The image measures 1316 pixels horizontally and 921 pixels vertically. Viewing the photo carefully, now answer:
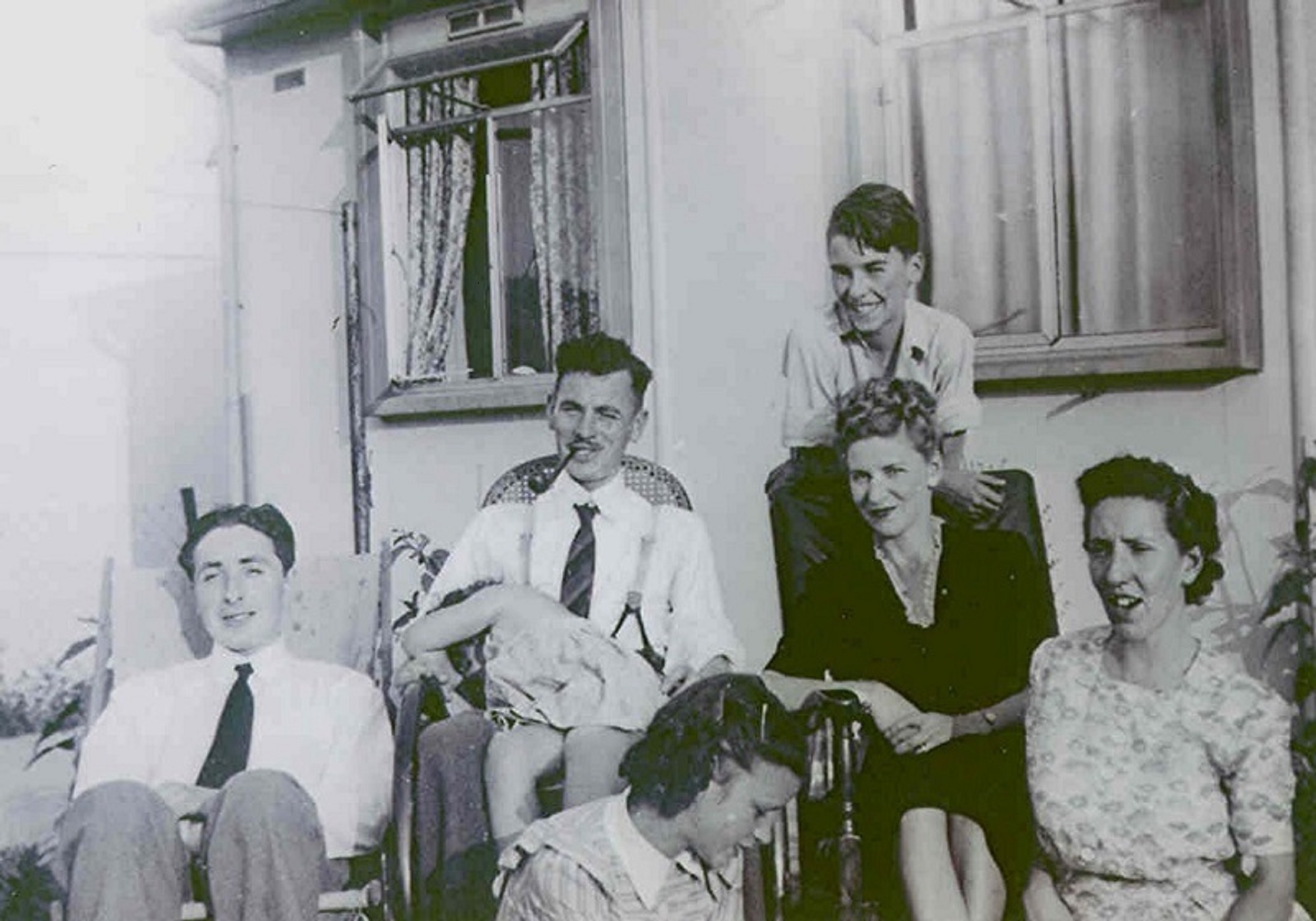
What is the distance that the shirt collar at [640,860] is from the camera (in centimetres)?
160

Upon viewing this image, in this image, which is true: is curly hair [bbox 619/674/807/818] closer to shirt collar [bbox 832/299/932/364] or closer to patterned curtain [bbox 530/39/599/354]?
shirt collar [bbox 832/299/932/364]

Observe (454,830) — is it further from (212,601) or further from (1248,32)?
(1248,32)

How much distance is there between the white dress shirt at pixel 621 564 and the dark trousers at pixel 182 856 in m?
0.42

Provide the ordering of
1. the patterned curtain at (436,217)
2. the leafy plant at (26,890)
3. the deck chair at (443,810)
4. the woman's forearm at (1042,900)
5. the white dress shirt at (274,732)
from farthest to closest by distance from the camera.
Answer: the patterned curtain at (436,217) → the leafy plant at (26,890) → the white dress shirt at (274,732) → the deck chair at (443,810) → the woman's forearm at (1042,900)

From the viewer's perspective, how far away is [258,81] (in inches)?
113

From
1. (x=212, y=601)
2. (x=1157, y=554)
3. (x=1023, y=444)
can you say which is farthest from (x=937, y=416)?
(x=212, y=601)

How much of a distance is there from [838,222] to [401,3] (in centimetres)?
120

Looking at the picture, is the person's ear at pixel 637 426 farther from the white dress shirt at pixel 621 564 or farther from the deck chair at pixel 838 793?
the deck chair at pixel 838 793

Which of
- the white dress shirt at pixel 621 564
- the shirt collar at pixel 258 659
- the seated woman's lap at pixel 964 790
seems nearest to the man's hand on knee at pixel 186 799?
the shirt collar at pixel 258 659

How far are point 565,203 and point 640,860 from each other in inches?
52.0

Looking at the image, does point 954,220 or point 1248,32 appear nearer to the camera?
point 1248,32

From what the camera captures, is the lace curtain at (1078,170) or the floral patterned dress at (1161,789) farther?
the lace curtain at (1078,170)

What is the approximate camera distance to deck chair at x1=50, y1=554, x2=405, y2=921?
232 centimetres

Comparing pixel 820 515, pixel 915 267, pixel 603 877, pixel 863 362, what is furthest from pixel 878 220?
pixel 603 877
